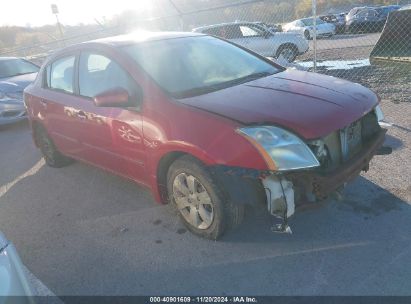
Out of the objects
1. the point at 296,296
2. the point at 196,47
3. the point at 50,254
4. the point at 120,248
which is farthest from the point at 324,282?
the point at 196,47

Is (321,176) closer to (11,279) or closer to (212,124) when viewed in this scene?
(212,124)

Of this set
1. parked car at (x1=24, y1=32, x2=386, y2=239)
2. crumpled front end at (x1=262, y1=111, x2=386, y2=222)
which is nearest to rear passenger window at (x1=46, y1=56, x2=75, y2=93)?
parked car at (x1=24, y1=32, x2=386, y2=239)

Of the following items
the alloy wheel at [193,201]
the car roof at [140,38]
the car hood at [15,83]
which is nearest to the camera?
the alloy wheel at [193,201]

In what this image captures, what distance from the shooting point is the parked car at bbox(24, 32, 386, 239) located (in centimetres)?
273

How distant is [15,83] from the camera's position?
8430mm

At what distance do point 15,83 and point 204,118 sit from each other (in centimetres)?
697

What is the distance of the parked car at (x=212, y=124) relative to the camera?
2.73m

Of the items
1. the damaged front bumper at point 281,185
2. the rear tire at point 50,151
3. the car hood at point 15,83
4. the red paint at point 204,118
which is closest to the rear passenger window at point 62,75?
the red paint at point 204,118

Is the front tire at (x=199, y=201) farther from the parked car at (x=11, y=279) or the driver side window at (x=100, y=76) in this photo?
the parked car at (x=11, y=279)

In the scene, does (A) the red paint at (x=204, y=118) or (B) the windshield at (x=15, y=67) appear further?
(B) the windshield at (x=15, y=67)

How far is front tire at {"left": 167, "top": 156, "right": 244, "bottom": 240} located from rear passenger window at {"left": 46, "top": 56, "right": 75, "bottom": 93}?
1.85m

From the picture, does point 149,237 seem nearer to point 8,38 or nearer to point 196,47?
point 196,47

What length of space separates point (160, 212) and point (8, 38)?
49.4 metres

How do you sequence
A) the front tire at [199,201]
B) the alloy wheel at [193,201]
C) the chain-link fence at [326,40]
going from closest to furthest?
1. the front tire at [199,201]
2. the alloy wheel at [193,201]
3. the chain-link fence at [326,40]
